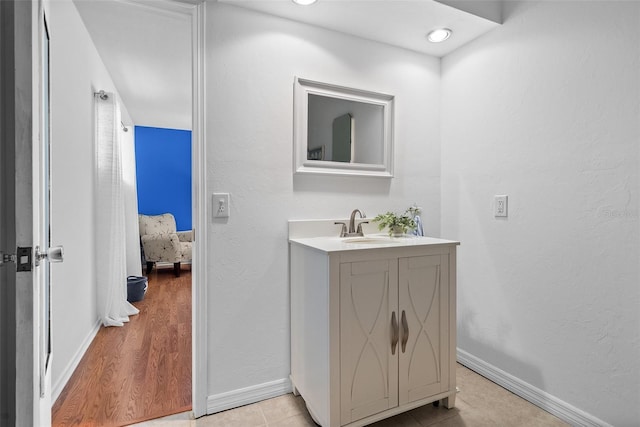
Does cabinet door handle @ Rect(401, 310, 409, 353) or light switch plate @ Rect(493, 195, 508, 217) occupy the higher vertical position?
light switch plate @ Rect(493, 195, 508, 217)

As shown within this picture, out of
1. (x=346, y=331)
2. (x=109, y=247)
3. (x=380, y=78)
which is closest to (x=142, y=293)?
(x=109, y=247)

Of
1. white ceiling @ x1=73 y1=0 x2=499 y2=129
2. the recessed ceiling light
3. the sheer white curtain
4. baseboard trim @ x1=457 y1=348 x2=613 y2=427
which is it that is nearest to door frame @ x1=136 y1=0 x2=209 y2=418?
white ceiling @ x1=73 y1=0 x2=499 y2=129

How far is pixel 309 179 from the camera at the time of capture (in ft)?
6.34

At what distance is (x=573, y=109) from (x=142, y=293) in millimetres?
3980

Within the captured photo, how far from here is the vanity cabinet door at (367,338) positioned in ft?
4.76

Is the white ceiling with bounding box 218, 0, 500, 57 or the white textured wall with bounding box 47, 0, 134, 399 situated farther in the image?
the white textured wall with bounding box 47, 0, 134, 399

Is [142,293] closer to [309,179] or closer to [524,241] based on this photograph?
[309,179]

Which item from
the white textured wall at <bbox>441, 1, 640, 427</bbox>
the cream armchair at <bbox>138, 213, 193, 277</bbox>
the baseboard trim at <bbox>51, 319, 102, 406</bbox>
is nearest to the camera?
the white textured wall at <bbox>441, 1, 640, 427</bbox>

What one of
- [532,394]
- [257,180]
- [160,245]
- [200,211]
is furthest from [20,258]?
[160,245]

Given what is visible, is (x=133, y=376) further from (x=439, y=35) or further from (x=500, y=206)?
(x=439, y=35)

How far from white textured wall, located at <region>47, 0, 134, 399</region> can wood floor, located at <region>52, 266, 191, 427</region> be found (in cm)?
13

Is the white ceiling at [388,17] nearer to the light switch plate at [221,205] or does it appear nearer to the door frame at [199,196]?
the door frame at [199,196]

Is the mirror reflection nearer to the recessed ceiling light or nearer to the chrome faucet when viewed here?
the chrome faucet

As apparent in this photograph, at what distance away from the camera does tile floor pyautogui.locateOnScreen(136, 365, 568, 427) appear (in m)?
1.58
